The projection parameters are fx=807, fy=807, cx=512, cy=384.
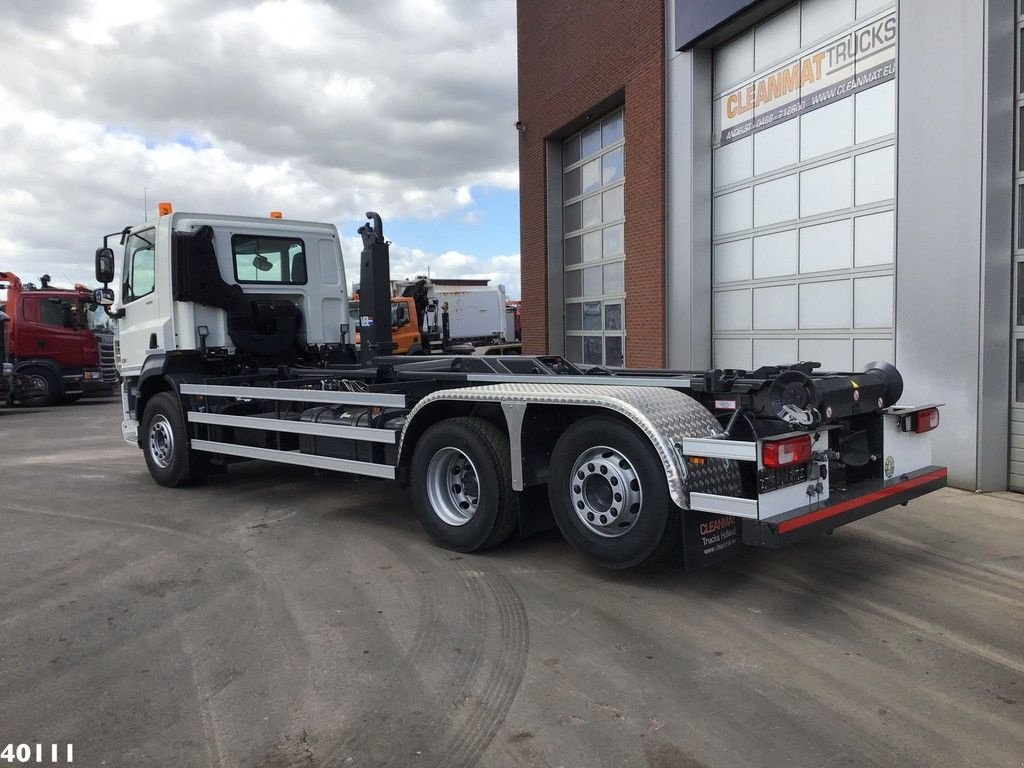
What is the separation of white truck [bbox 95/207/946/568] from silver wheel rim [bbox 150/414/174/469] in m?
0.02

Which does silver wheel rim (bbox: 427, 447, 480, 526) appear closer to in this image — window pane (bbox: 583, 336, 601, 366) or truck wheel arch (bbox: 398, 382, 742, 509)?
truck wheel arch (bbox: 398, 382, 742, 509)

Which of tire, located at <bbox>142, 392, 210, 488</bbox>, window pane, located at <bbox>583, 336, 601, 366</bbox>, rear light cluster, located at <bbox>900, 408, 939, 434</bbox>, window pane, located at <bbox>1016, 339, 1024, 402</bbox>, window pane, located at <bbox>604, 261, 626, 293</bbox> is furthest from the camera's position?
window pane, located at <bbox>583, 336, 601, 366</bbox>

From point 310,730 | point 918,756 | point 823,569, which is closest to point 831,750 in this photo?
point 918,756

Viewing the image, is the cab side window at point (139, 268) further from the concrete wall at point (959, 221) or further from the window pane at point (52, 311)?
the window pane at point (52, 311)

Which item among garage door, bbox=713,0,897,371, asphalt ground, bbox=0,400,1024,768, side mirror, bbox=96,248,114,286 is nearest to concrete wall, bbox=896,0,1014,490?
garage door, bbox=713,0,897,371

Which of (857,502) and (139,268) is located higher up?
(139,268)

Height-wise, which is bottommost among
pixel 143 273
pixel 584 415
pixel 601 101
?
pixel 584 415

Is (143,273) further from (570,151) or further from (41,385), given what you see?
(41,385)

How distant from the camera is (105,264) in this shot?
9.02 metres

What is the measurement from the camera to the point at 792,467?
15.1ft

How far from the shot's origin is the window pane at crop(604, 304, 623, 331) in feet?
46.0

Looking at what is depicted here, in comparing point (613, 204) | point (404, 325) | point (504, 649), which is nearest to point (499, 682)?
point (504, 649)

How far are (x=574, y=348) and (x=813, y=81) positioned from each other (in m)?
7.18

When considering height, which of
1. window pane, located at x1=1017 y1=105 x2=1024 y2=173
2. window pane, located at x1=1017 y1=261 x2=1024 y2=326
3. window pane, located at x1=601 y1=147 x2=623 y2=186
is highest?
window pane, located at x1=601 y1=147 x2=623 y2=186
